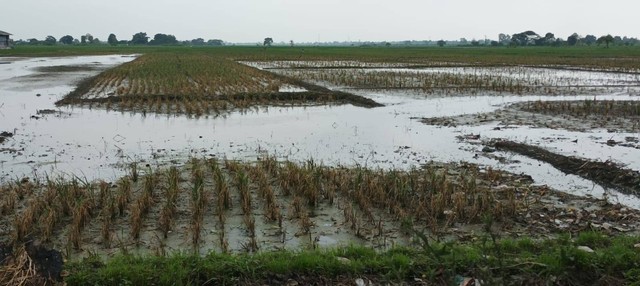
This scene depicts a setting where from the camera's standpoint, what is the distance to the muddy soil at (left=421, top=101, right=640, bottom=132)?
44.7 ft

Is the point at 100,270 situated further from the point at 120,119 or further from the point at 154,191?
the point at 120,119

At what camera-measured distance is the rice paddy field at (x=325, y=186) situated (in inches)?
199

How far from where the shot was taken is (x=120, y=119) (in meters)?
15.3

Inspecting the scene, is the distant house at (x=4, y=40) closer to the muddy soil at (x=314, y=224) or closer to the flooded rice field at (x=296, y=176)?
the flooded rice field at (x=296, y=176)

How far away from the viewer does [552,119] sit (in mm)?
14867

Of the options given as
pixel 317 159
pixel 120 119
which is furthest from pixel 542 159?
pixel 120 119

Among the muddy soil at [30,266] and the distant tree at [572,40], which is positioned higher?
the distant tree at [572,40]

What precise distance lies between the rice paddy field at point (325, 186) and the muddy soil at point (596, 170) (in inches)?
1.4

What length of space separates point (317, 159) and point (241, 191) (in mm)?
3046

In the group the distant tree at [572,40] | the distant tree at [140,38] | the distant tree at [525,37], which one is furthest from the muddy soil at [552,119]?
the distant tree at [140,38]

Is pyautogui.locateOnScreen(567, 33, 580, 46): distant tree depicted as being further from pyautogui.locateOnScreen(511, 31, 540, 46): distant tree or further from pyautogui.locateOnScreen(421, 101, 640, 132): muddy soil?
pyautogui.locateOnScreen(421, 101, 640, 132): muddy soil

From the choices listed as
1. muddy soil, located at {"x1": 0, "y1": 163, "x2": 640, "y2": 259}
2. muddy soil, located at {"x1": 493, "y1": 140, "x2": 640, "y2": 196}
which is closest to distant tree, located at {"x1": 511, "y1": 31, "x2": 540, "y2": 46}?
muddy soil, located at {"x1": 493, "y1": 140, "x2": 640, "y2": 196}

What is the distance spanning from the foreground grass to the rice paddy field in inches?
0.9

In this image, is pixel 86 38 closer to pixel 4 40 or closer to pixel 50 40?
pixel 50 40
